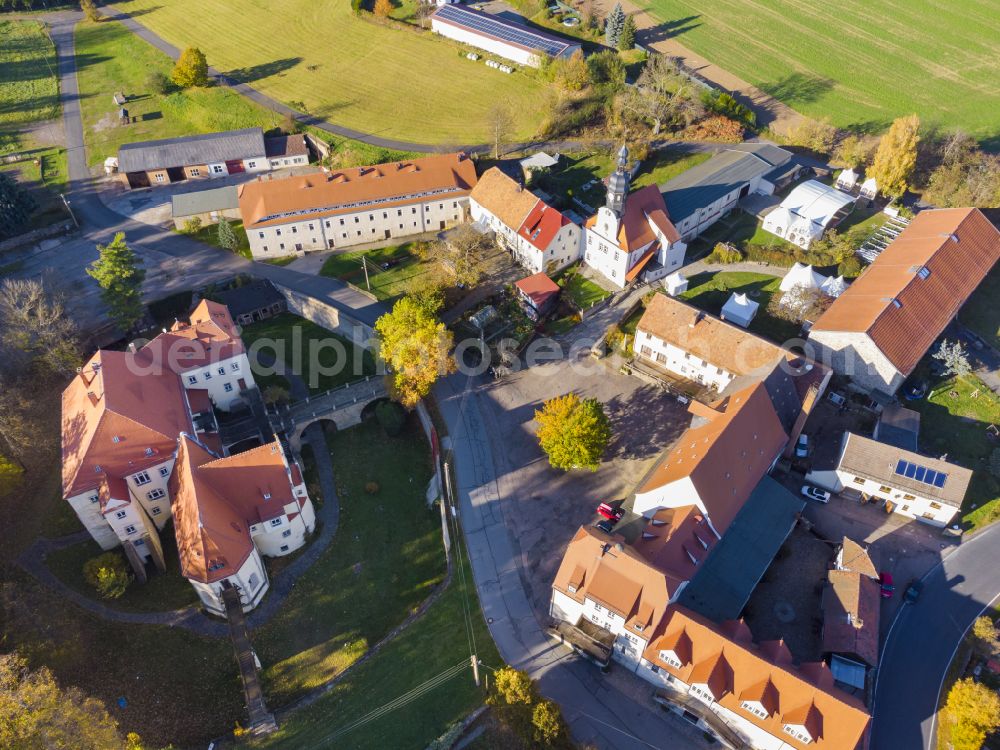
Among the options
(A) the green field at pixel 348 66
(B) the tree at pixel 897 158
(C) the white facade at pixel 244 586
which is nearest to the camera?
(C) the white facade at pixel 244 586

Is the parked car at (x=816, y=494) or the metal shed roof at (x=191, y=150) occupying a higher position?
the metal shed roof at (x=191, y=150)

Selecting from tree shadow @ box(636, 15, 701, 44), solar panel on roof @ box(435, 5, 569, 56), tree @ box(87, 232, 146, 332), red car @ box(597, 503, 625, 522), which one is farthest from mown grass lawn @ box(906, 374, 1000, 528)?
tree shadow @ box(636, 15, 701, 44)

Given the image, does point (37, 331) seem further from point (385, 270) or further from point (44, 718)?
point (44, 718)

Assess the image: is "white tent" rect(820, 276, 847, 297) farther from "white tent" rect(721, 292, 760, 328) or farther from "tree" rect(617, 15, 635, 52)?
"tree" rect(617, 15, 635, 52)

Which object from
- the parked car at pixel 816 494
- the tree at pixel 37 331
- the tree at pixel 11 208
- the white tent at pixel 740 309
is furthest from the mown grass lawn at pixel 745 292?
the tree at pixel 11 208

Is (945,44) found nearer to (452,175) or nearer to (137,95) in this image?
(452,175)

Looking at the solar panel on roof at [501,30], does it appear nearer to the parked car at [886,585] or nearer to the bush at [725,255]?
the bush at [725,255]
